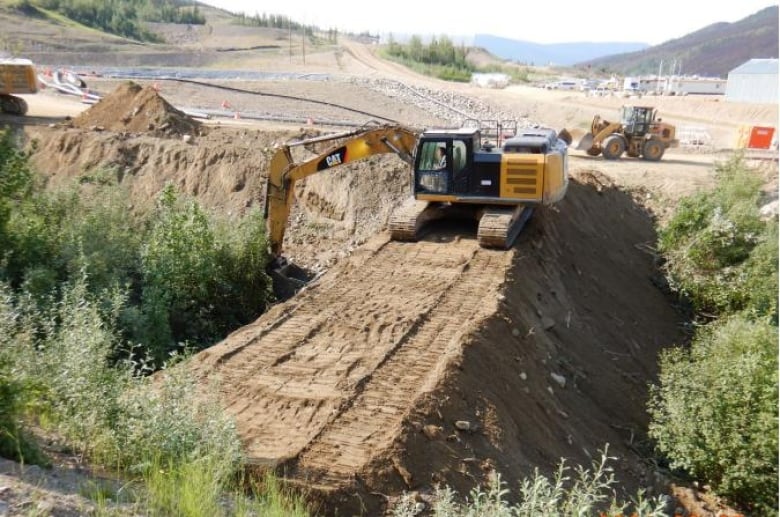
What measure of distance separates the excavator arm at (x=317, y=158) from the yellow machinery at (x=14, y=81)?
17.7 metres

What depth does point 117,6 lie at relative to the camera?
74.4 m

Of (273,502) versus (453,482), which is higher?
(273,502)

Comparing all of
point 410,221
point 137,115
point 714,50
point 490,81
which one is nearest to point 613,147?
point 410,221

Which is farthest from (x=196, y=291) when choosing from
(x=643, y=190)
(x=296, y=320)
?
(x=643, y=190)

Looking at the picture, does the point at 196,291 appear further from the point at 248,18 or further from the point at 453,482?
the point at 248,18

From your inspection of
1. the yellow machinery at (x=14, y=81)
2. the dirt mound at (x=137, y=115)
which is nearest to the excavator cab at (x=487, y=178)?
the dirt mound at (x=137, y=115)

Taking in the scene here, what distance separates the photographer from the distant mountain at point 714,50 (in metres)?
134

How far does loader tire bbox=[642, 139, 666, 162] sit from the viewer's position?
26000 millimetres

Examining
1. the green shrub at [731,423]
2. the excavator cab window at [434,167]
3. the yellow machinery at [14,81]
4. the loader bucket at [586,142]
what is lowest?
the green shrub at [731,423]

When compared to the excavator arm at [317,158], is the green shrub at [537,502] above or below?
below

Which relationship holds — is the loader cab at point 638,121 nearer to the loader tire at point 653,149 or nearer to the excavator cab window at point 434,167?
the loader tire at point 653,149

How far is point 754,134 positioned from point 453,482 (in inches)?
1093

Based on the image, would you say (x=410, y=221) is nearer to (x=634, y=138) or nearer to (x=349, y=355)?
(x=349, y=355)

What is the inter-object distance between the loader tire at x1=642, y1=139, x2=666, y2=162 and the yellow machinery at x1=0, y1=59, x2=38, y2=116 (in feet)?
74.2
